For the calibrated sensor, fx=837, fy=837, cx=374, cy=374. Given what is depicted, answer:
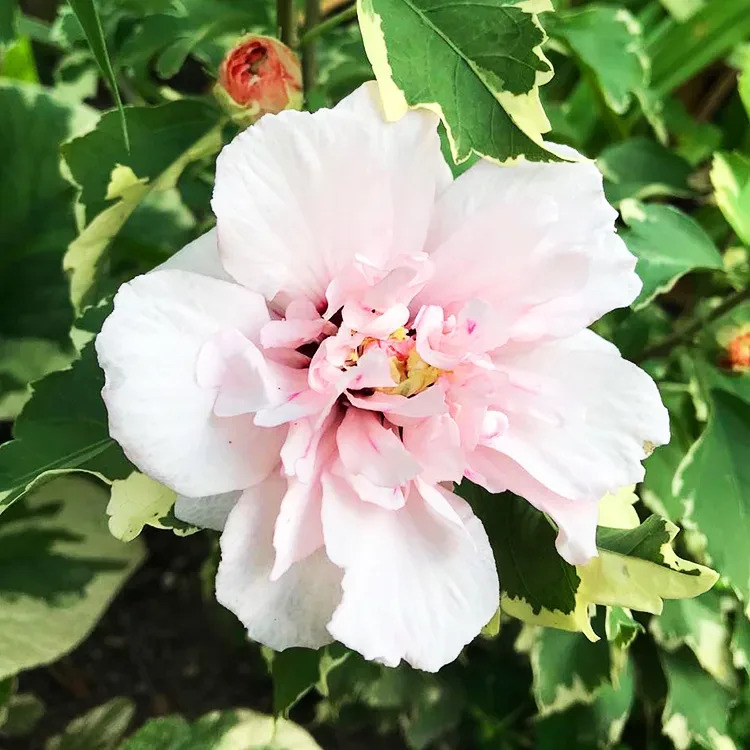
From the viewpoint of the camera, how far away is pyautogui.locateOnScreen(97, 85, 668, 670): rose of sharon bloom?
1.24 ft

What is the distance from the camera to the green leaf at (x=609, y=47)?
30.5 inches

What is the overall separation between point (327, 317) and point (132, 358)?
10 centimetres

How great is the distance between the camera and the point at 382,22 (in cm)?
44

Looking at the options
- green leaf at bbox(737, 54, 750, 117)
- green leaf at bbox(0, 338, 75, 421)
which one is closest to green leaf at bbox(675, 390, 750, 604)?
green leaf at bbox(737, 54, 750, 117)

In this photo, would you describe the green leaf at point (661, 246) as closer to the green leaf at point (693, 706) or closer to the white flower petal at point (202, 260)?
the white flower petal at point (202, 260)

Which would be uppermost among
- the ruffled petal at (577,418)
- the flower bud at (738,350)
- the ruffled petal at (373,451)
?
the ruffled petal at (577,418)

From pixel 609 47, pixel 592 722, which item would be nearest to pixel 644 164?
pixel 609 47

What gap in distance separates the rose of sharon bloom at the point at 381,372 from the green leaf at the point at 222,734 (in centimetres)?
38

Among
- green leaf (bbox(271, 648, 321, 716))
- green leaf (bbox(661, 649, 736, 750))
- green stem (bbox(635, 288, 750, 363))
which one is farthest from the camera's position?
green leaf (bbox(661, 649, 736, 750))

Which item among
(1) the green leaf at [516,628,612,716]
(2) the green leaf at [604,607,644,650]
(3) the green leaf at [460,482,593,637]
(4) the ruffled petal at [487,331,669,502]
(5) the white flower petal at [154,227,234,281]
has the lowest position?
(1) the green leaf at [516,628,612,716]

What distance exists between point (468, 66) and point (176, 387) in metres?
0.23

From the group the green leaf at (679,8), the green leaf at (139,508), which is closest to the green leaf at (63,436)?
the green leaf at (139,508)

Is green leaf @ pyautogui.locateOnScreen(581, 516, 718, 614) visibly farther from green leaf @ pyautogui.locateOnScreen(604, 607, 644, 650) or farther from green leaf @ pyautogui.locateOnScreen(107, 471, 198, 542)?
green leaf @ pyautogui.locateOnScreen(107, 471, 198, 542)

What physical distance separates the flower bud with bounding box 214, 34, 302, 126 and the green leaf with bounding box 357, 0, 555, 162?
0.09m
